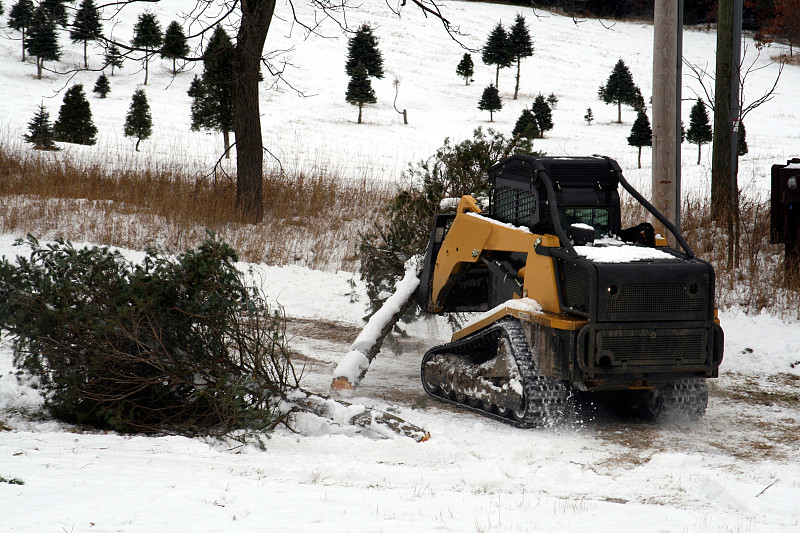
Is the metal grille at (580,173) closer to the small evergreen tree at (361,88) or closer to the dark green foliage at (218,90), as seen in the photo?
the dark green foliage at (218,90)

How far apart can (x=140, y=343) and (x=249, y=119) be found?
33.4ft

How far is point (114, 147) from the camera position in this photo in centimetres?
2984

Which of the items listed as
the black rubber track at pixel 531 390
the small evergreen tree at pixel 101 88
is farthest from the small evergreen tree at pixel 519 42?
the black rubber track at pixel 531 390

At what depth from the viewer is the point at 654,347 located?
5.70m

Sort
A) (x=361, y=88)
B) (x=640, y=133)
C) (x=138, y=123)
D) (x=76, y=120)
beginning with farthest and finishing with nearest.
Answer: (x=361, y=88) → (x=640, y=133) → (x=138, y=123) → (x=76, y=120)

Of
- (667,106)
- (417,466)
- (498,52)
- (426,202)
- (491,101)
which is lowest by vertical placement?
(417,466)

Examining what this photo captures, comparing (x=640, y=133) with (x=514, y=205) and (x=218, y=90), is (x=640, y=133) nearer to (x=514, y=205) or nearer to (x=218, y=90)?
(x=218, y=90)

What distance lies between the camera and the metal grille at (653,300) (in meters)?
5.62

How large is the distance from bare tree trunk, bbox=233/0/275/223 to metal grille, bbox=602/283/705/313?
34.9 ft

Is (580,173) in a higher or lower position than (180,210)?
higher

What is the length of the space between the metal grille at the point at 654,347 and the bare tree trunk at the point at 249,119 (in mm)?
10688

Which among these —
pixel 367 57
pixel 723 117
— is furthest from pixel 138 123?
pixel 723 117

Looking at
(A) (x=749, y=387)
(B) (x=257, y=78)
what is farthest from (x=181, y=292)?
(B) (x=257, y=78)

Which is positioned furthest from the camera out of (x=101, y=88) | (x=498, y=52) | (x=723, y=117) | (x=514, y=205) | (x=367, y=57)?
(x=367, y=57)
